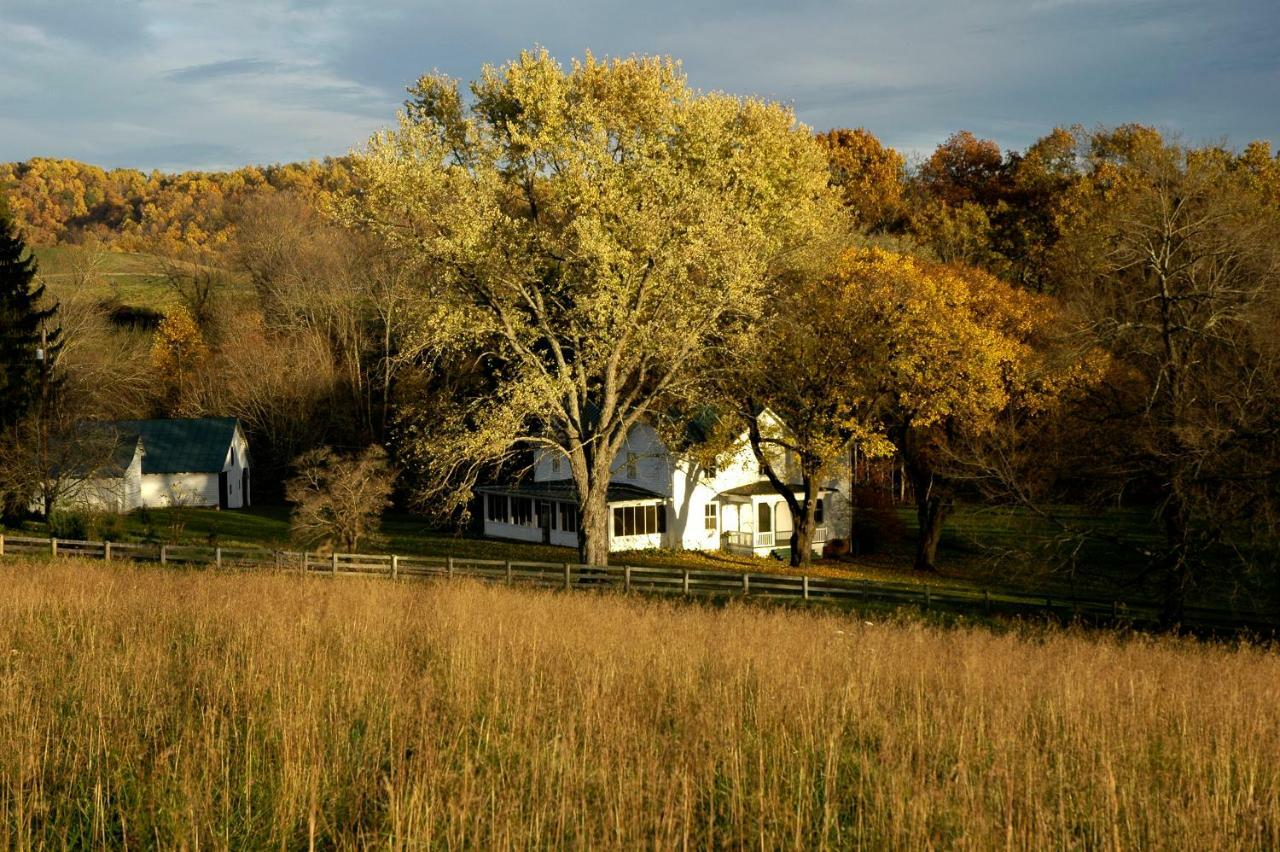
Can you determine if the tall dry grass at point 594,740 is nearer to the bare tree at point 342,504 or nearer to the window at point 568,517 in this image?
the bare tree at point 342,504

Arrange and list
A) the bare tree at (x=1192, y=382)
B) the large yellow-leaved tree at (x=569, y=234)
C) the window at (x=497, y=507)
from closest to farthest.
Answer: the bare tree at (x=1192, y=382) < the large yellow-leaved tree at (x=569, y=234) < the window at (x=497, y=507)

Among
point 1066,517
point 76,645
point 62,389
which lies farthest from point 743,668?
point 62,389

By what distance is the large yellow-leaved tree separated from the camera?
2848cm

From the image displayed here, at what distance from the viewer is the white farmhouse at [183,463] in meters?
65.4

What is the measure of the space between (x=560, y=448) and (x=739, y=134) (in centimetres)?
1223

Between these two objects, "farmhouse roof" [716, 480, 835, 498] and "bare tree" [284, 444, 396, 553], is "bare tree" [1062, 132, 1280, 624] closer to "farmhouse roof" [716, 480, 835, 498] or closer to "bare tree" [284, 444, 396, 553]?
"farmhouse roof" [716, 480, 835, 498]

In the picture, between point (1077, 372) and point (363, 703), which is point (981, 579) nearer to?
point (1077, 372)

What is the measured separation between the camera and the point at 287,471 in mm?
74375

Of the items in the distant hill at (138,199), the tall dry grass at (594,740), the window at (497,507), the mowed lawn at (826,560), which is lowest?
the mowed lawn at (826,560)

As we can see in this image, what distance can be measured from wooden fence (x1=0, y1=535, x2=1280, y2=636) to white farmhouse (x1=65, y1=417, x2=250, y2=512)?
33.2 meters

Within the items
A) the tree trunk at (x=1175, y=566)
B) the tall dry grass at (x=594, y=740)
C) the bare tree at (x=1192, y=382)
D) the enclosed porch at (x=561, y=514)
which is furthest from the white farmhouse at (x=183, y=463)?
the tree trunk at (x=1175, y=566)

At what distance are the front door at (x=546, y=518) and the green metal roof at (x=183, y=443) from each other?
26.0m

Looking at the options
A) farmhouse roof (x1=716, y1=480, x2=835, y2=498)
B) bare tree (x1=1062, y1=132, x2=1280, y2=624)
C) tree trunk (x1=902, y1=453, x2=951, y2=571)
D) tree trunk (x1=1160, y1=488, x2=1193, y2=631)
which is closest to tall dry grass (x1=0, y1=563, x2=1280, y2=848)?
bare tree (x1=1062, y1=132, x2=1280, y2=624)

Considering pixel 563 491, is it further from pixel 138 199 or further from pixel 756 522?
pixel 138 199
